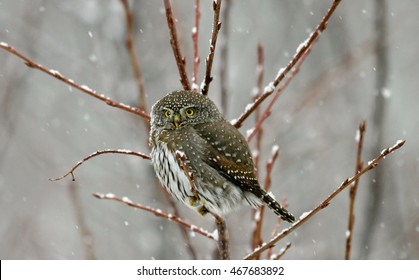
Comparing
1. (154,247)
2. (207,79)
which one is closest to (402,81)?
(154,247)

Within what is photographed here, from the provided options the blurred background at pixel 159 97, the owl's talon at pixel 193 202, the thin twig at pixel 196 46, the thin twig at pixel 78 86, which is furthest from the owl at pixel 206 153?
the blurred background at pixel 159 97

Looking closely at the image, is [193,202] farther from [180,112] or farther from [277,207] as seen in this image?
[180,112]

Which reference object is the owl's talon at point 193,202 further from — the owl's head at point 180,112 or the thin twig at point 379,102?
the thin twig at point 379,102

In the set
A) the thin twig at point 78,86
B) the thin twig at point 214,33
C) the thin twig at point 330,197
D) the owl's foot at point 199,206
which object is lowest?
the thin twig at point 330,197

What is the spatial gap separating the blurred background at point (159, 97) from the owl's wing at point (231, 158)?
58.2 inches

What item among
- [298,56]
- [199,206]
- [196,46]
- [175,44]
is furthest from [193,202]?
[298,56]

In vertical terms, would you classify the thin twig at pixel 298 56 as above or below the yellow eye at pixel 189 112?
below

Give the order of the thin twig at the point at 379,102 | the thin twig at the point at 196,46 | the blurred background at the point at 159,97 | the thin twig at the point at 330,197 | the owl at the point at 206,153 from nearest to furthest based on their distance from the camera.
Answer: the thin twig at the point at 330,197, the thin twig at the point at 196,46, the owl at the point at 206,153, the thin twig at the point at 379,102, the blurred background at the point at 159,97

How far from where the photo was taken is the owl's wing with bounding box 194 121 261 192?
168 inches

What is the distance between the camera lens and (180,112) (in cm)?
434

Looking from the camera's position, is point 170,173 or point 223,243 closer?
point 223,243

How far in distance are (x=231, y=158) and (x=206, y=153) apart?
0.57 ft

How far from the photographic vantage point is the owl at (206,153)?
Answer: 421 centimetres

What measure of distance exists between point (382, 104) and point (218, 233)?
1.85m
